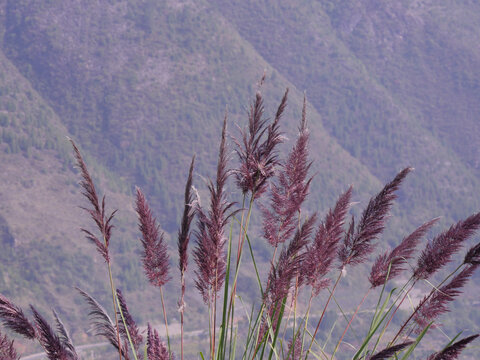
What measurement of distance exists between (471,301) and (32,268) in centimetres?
4132

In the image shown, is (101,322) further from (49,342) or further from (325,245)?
(325,245)

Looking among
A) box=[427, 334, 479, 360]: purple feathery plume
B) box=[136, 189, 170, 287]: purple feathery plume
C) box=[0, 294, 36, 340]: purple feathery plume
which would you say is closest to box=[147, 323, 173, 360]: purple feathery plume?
box=[136, 189, 170, 287]: purple feathery plume

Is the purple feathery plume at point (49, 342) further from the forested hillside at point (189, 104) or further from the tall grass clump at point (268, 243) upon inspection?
the forested hillside at point (189, 104)

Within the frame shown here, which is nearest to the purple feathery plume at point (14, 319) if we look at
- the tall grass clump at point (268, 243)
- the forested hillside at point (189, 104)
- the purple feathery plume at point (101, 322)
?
the tall grass clump at point (268, 243)

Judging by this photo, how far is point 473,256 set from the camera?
5.86 feet

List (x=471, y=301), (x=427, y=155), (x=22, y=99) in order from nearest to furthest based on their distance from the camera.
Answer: (x=471, y=301) < (x=22, y=99) < (x=427, y=155)

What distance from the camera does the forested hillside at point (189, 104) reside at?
5991cm

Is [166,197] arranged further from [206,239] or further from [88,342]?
[206,239]

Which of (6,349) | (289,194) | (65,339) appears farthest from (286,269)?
(6,349)

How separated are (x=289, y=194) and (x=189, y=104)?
3167 inches

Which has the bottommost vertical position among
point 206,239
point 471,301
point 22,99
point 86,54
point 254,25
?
point 206,239

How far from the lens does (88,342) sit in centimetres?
5675

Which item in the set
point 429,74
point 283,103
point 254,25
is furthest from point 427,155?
point 283,103

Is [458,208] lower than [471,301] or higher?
higher
